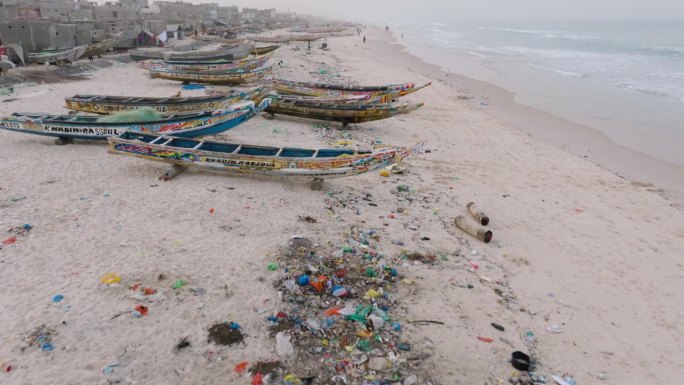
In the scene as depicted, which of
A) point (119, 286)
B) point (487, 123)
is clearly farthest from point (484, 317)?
point (487, 123)

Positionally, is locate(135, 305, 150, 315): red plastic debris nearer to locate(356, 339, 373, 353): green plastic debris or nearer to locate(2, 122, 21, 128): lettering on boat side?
→ locate(356, 339, 373, 353): green plastic debris

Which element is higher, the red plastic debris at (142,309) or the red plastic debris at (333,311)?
the red plastic debris at (142,309)

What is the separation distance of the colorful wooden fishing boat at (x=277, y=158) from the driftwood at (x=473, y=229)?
62.5 inches

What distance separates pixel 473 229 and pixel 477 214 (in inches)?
28.5

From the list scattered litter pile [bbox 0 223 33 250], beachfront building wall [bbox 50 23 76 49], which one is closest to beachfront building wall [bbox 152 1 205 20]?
beachfront building wall [bbox 50 23 76 49]

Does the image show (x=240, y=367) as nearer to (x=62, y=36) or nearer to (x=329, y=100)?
(x=329, y=100)

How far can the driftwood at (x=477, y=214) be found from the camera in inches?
320

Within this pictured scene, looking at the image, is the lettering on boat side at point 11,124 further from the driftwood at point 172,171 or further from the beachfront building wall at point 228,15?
the beachfront building wall at point 228,15

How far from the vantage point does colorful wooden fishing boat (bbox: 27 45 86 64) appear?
18.8 m

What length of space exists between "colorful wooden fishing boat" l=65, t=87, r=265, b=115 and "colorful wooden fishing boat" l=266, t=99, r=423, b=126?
1041mm

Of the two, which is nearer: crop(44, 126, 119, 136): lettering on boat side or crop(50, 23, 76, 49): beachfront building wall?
crop(44, 126, 119, 136): lettering on boat side

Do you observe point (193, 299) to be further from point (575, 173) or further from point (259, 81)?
point (259, 81)

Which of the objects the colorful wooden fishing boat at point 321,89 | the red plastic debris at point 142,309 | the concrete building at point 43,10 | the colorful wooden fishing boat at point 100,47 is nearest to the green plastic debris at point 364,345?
the red plastic debris at point 142,309

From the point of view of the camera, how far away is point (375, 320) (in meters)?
5.16
